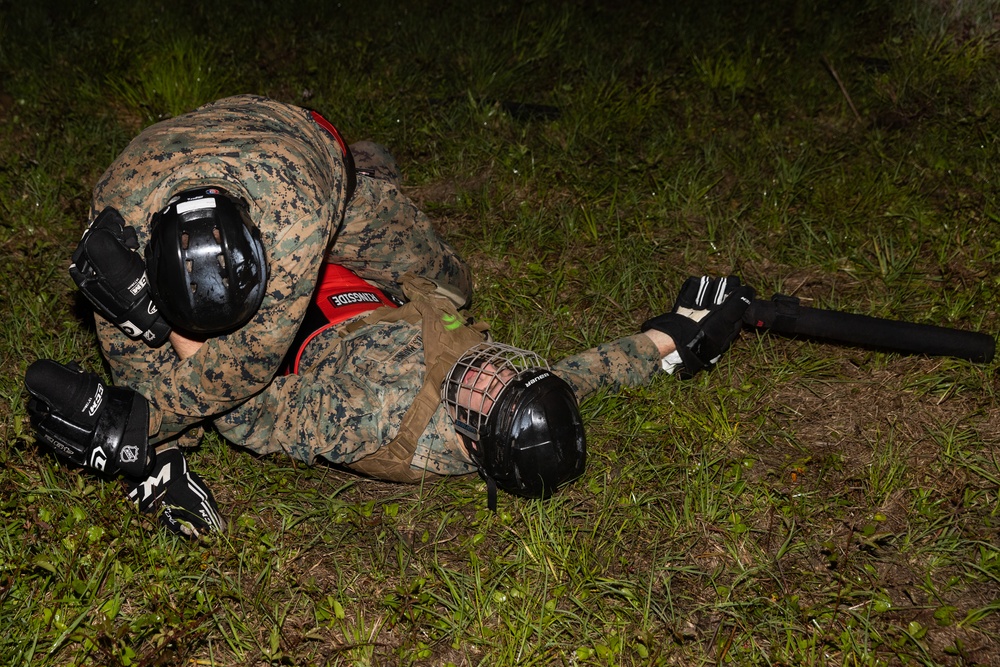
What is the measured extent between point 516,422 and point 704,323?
1.09 metres

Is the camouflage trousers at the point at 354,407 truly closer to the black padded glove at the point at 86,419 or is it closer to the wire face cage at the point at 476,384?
the wire face cage at the point at 476,384

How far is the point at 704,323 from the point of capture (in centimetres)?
363

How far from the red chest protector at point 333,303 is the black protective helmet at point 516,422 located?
0.59 m

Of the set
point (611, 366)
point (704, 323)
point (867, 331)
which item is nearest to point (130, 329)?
point (611, 366)

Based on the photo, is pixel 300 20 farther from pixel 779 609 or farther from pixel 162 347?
pixel 779 609

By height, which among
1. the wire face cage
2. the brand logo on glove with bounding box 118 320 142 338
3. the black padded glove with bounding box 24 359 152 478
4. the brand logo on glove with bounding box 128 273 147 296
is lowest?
the wire face cage

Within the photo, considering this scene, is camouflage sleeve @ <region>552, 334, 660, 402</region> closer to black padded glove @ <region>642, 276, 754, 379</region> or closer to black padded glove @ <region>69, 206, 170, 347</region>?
black padded glove @ <region>642, 276, 754, 379</region>

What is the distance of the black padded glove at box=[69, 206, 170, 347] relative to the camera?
8.77 feet

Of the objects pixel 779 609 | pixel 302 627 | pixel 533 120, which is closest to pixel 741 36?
pixel 533 120

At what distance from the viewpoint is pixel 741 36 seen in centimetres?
559

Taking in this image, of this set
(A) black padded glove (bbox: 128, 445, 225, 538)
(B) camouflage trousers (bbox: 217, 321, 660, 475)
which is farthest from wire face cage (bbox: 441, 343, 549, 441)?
(A) black padded glove (bbox: 128, 445, 225, 538)

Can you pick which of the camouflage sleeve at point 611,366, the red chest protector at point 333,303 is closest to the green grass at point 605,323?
the camouflage sleeve at point 611,366

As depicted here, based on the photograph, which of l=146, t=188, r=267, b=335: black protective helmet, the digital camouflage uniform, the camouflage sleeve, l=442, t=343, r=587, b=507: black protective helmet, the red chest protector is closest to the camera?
l=146, t=188, r=267, b=335: black protective helmet

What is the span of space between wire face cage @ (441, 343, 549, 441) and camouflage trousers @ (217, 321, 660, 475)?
0.36ft
